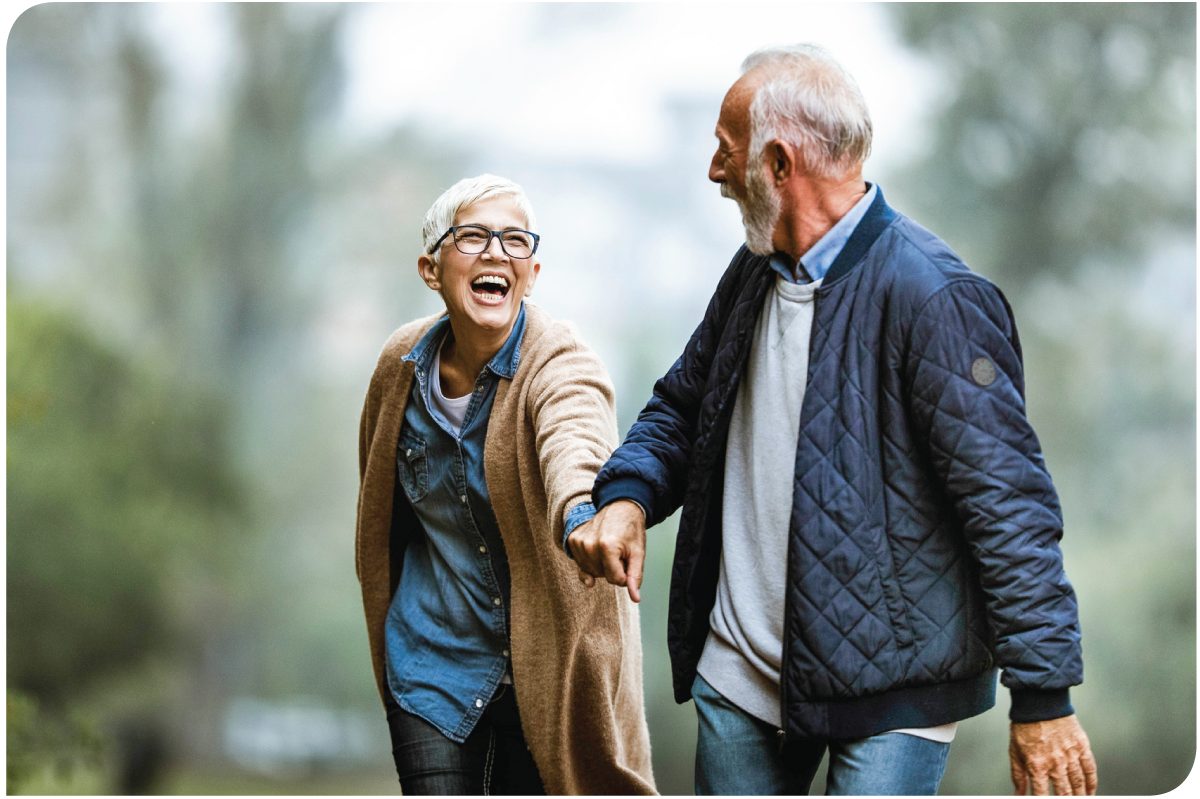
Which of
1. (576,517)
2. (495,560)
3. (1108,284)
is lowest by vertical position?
(495,560)

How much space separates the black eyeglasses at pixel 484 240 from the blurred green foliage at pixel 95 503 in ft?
14.5

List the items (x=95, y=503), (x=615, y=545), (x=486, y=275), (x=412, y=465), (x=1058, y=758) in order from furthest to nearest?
(x=95, y=503) → (x=412, y=465) → (x=486, y=275) → (x=615, y=545) → (x=1058, y=758)

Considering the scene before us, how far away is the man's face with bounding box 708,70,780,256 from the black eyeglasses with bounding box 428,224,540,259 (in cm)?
54

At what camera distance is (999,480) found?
58.2 inches

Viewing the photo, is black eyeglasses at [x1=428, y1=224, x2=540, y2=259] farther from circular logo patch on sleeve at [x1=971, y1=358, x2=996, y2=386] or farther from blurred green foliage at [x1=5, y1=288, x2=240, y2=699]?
blurred green foliage at [x1=5, y1=288, x2=240, y2=699]

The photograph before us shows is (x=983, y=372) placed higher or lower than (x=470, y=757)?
higher

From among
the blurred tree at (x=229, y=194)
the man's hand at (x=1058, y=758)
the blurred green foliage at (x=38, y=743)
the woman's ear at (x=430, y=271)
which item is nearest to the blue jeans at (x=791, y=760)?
the man's hand at (x=1058, y=758)

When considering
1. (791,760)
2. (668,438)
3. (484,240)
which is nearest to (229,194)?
(484,240)

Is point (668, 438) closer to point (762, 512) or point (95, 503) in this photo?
point (762, 512)

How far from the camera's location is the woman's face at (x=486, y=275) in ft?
7.06

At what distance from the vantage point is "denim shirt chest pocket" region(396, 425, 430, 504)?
224cm

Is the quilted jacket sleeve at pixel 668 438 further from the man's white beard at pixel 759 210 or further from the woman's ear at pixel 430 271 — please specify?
the woman's ear at pixel 430 271

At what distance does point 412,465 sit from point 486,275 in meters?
0.41

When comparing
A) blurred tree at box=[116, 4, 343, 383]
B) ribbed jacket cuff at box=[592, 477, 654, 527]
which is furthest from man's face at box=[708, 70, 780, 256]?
blurred tree at box=[116, 4, 343, 383]
